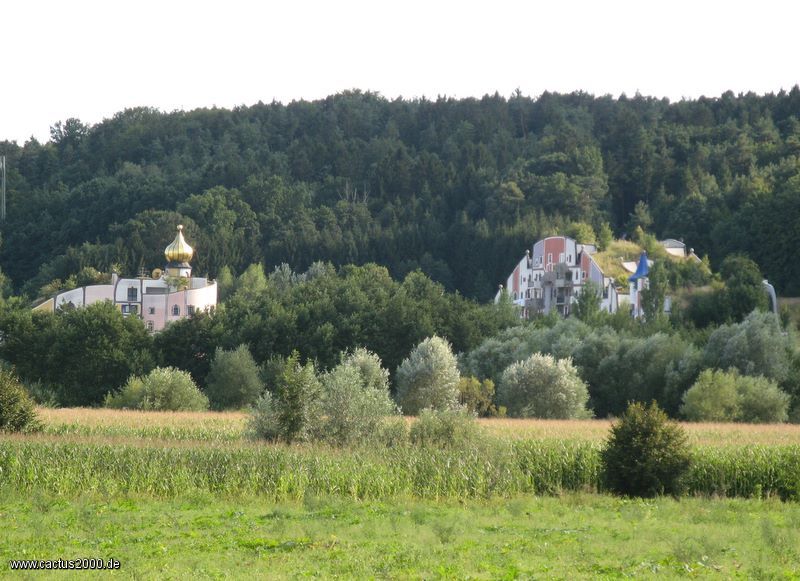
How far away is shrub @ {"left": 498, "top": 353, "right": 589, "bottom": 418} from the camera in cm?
6994

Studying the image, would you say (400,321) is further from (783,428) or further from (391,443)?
(391,443)

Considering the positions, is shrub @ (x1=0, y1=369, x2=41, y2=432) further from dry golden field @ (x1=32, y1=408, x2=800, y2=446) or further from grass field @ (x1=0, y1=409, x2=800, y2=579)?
grass field @ (x1=0, y1=409, x2=800, y2=579)

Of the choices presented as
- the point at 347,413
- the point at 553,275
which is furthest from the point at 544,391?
the point at 553,275

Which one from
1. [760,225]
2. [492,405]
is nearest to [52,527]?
[492,405]

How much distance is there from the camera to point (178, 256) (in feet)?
404

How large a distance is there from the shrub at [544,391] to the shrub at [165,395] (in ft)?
57.0

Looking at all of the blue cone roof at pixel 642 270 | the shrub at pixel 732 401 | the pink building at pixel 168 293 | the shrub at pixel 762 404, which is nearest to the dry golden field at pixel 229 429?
the shrub at pixel 732 401

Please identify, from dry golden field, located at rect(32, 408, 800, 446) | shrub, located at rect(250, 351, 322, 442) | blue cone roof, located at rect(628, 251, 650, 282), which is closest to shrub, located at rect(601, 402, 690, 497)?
dry golden field, located at rect(32, 408, 800, 446)

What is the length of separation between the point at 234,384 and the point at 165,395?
9.75 metres

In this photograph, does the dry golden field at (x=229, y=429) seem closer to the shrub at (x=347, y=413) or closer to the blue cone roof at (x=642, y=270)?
the shrub at (x=347, y=413)

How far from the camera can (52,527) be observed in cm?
2739

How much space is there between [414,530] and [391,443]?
15401mm

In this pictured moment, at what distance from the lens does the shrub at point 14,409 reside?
46.4 metres

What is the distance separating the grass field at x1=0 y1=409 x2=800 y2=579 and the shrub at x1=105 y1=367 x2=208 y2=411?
96.2ft
